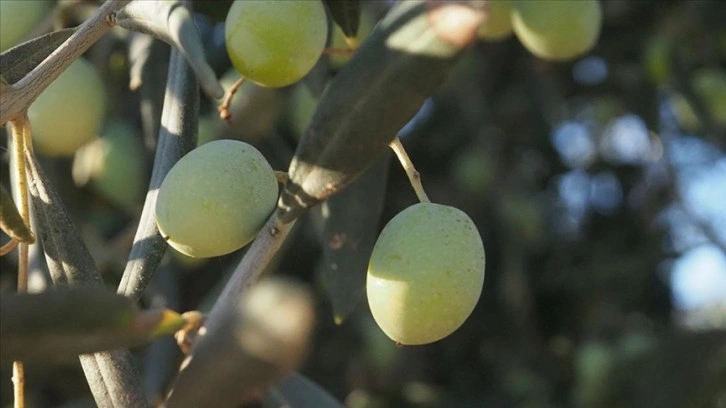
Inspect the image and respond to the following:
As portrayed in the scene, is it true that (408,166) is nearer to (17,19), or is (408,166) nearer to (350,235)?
(350,235)

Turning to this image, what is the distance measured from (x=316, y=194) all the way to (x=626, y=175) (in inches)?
82.2

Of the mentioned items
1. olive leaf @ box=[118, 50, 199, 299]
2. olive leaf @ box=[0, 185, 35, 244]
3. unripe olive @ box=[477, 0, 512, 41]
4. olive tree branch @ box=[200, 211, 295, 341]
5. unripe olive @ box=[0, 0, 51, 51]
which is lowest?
unripe olive @ box=[477, 0, 512, 41]

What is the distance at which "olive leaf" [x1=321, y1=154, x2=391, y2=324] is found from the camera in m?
1.08

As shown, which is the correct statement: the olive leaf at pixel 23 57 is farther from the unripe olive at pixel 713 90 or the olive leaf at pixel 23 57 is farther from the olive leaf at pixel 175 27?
the unripe olive at pixel 713 90

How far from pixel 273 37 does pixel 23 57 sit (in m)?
0.19

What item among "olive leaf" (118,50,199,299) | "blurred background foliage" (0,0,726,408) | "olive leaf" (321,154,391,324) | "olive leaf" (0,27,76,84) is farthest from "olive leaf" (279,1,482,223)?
"blurred background foliage" (0,0,726,408)

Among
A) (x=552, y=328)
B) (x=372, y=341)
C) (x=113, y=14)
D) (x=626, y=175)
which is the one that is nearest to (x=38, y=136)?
(x=113, y=14)

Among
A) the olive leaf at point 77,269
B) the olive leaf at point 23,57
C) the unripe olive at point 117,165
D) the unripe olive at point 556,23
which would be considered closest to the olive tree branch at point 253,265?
the olive leaf at point 77,269

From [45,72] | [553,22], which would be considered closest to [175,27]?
[45,72]

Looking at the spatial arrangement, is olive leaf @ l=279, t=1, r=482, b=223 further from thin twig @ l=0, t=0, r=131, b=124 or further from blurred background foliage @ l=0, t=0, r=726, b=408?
blurred background foliage @ l=0, t=0, r=726, b=408

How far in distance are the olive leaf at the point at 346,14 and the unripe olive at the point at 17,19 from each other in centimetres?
29

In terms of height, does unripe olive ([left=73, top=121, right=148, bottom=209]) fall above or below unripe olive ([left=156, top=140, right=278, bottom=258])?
below

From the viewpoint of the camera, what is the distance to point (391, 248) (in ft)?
2.48

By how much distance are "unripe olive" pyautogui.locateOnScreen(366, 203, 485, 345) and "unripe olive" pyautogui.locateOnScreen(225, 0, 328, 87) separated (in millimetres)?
184
